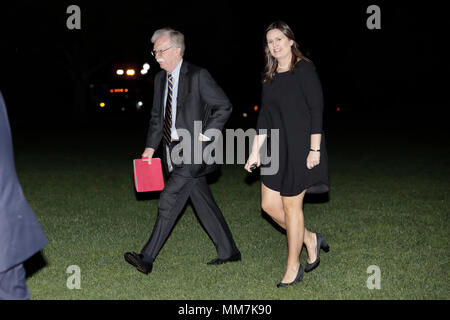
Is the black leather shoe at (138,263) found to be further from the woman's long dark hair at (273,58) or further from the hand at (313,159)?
the woman's long dark hair at (273,58)

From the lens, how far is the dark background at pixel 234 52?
3438 centimetres

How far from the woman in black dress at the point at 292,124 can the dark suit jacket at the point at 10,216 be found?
6.97 feet

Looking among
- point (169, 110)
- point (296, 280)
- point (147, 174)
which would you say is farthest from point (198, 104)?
point (296, 280)

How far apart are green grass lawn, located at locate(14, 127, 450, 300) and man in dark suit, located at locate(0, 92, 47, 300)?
3.62ft

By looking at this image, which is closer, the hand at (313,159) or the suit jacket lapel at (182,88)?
the hand at (313,159)

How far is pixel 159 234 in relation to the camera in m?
5.99

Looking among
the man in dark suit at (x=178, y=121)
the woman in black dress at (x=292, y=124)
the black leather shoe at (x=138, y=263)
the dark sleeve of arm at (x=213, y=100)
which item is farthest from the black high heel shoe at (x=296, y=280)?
the dark sleeve of arm at (x=213, y=100)

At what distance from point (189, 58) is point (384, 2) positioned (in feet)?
74.8

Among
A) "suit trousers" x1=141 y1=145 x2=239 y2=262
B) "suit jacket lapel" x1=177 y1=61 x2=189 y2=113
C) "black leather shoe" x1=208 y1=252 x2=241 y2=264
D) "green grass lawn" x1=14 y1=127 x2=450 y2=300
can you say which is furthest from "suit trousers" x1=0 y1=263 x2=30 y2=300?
"black leather shoe" x1=208 y1=252 x2=241 y2=264

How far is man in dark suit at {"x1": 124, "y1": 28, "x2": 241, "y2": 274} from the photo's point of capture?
583 cm

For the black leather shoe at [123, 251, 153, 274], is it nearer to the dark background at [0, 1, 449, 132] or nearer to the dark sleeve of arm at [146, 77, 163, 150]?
the dark sleeve of arm at [146, 77, 163, 150]

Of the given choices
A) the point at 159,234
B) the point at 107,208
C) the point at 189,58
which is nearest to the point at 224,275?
the point at 159,234

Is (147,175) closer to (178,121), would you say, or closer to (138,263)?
(178,121)

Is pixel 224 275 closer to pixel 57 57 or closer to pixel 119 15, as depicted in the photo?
pixel 119 15
